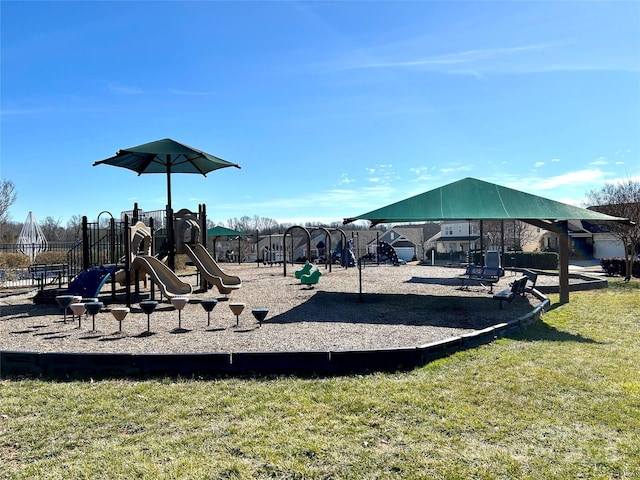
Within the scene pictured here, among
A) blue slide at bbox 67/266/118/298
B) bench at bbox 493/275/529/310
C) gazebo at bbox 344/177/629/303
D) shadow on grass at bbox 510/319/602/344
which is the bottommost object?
shadow on grass at bbox 510/319/602/344

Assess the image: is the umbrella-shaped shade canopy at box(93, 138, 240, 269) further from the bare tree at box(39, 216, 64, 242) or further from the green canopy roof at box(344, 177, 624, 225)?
the bare tree at box(39, 216, 64, 242)

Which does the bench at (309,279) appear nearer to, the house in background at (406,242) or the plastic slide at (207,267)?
the plastic slide at (207,267)

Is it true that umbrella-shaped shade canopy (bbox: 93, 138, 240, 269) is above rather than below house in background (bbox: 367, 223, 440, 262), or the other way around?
above

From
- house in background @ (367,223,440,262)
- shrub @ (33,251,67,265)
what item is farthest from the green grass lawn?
house in background @ (367,223,440,262)

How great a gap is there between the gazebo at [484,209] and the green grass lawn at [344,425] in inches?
235

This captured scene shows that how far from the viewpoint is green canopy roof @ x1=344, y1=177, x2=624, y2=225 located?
11227 millimetres

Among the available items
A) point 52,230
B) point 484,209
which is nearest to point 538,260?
point 484,209

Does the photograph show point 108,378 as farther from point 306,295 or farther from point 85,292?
point 306,295

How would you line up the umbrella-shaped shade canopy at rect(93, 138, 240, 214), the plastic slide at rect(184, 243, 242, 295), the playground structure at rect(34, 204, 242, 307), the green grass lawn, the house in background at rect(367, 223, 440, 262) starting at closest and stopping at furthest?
1. the green grass lawn
2. the playground structure at rect(34, 204, 242, 307)
3. the umbrella-shaped shade canopy at rect(93, 138, 240, 214)
4. the plastic slide at rect(184, 243, 242, 295)
5. the house in background at rect(367, 223, 440, 262)

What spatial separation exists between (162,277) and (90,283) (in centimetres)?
182

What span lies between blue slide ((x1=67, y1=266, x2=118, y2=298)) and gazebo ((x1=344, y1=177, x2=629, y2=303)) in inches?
264

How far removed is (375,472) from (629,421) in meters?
2.66

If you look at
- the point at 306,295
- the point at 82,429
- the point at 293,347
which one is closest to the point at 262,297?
the point at 306,295

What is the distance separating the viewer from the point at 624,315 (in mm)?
9883
